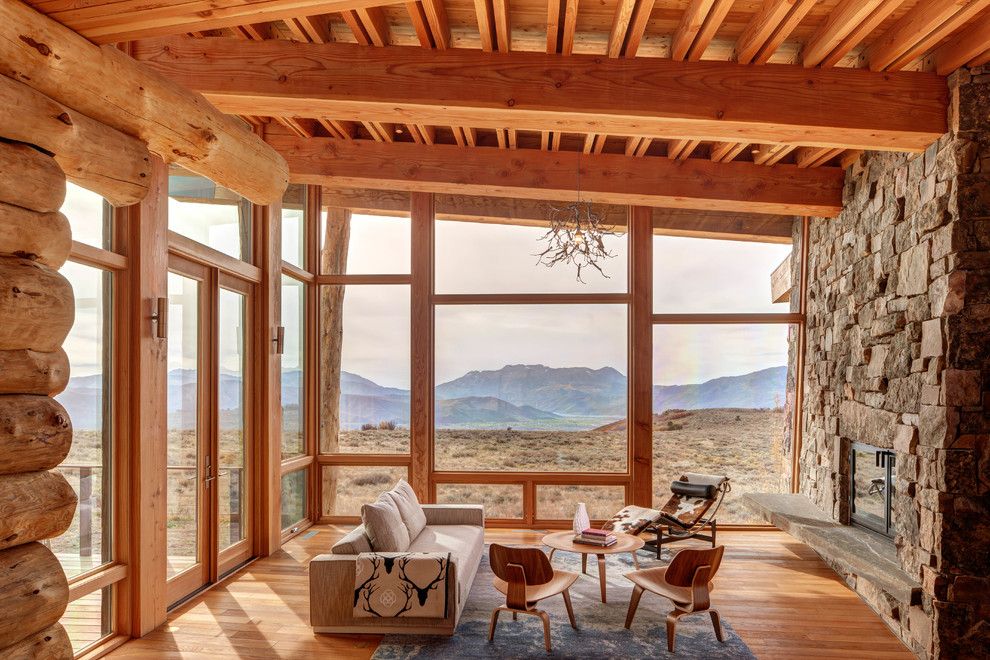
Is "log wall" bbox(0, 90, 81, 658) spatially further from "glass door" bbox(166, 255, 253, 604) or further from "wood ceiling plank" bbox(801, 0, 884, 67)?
"wood ceiling plank" bbox(801, 0, 884, 67)

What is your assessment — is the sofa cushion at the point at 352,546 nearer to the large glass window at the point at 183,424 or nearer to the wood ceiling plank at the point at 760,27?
the large glass window at the point at 183,424

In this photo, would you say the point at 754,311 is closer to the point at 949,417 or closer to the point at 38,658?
the point at 949,417

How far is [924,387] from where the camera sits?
4.50 meters

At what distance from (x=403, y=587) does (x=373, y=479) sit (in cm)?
345

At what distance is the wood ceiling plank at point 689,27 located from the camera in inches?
144

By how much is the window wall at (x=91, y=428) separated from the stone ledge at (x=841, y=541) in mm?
5146

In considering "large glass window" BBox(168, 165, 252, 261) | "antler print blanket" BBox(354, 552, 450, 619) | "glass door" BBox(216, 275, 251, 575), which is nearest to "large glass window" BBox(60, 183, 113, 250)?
"large glass window" BBox(168, 165, 252, 261)

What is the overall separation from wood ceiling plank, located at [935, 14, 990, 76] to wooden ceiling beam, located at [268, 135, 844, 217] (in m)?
2.17

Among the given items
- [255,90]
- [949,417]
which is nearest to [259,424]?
[255,90]

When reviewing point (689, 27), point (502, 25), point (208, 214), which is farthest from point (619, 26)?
point (208, 214)

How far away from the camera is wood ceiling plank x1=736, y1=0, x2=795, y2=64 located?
11.9 feet

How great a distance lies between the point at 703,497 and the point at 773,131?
13.0 feet

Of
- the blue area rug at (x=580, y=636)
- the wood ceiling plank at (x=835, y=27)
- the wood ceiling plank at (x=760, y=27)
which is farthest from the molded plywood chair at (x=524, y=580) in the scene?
the wood ceiling plank at (x=835, y=27)

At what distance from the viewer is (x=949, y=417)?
4.23 m
